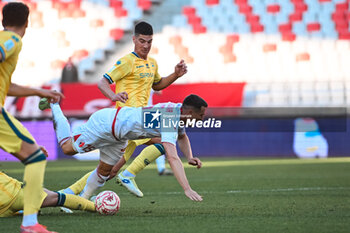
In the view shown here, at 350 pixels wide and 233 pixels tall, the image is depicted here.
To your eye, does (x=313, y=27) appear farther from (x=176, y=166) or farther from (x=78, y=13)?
(x=176, y=166)

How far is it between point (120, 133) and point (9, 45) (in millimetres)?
1848

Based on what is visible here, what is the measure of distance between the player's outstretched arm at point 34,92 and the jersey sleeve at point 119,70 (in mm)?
2481

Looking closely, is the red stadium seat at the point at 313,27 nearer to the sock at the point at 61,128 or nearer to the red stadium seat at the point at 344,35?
the red stadium seat at the point at 344,35

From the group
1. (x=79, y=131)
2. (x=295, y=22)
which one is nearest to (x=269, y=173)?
(x=79, y=131)

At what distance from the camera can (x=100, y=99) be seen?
1616cm

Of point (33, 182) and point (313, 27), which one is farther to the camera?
point (313, 27)

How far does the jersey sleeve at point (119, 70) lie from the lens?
7.36 meters

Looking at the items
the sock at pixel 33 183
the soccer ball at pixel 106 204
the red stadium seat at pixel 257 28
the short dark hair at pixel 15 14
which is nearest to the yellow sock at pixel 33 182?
the sock at pixel 33 183

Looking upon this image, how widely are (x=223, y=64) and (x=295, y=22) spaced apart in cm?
248

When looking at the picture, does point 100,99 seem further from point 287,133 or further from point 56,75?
point 287,133

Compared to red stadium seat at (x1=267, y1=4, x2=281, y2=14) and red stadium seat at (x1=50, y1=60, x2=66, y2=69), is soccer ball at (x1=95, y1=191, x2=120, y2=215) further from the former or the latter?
red stadium seat at (x1=267, y1=4, x2=281, y2=14)

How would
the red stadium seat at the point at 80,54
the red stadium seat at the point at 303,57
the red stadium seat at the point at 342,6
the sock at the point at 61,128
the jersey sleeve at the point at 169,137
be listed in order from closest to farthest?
the jersey sleeve at the point at 169,137 → the sock at the point at 61,128 → the red stadium seat at the point at 303,57 → the red stadium seat at the point at 342,6 → the red stadium seat at the point at 80,54

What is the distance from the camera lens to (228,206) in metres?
6.59

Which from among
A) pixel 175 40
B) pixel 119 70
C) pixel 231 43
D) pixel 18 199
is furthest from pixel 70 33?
pixel 18 199
